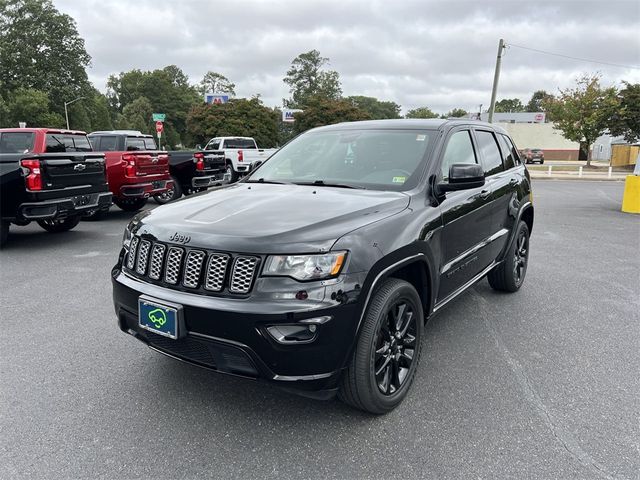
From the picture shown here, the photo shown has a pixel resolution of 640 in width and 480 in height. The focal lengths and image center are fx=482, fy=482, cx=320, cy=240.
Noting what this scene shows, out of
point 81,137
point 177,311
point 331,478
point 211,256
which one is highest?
point 81,137

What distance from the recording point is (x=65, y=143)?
28.0 ft

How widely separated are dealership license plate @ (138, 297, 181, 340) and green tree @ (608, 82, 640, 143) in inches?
1350

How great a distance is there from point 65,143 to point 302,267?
7.80 meters

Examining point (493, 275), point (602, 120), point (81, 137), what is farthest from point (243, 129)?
point (493, 275)

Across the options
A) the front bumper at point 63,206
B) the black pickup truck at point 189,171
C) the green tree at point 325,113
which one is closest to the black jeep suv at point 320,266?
the front bumper at point 63,206

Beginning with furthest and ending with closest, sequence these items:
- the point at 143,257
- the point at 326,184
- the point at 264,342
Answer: the point at 326,184 < the point at 143,257 < the point at 264,342

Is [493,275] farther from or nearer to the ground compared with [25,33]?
nearer to the ground

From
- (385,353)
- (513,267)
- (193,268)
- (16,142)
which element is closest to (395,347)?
(385,353)

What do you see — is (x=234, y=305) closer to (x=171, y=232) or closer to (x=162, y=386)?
(x=171, y=232)

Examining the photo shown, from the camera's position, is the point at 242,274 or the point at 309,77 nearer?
the point at 242,274

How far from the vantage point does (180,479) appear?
7.68ft

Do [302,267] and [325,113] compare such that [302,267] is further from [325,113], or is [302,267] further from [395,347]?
[325,113]

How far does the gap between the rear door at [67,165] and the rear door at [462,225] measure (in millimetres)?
5983

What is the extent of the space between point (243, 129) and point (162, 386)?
42.5 meters
